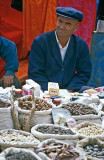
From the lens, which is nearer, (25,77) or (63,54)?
(63,54)

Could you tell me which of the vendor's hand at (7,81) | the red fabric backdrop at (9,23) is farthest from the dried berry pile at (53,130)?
the red fabric backdrop at (9,23)

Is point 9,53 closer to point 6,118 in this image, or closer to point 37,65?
point 37,65

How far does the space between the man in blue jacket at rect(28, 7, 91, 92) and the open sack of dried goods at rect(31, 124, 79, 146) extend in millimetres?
1729

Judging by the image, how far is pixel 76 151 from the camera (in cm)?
241

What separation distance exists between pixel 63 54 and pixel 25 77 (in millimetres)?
1600

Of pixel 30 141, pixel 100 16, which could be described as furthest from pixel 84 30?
pixel 30 141

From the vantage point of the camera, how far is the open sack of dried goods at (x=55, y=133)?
272 cm

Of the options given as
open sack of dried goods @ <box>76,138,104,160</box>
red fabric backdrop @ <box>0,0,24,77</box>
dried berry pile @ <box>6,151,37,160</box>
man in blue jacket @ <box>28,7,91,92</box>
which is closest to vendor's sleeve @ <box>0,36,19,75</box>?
man in blue jacket @ <box>28,7,91,92</box>

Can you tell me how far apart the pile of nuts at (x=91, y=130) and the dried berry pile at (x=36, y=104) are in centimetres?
47

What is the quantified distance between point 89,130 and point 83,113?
0.33 m

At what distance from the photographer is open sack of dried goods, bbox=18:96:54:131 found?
10.1 feet

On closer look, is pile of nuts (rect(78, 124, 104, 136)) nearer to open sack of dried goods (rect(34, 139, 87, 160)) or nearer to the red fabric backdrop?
open sack of dried goods (rect(34, 139, 87, 160))

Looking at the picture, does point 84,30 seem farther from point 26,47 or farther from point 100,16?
point 26,47

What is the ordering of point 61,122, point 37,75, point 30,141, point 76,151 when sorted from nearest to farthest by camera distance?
point 76,151, point 30,141, point 61,122, point 37,75
